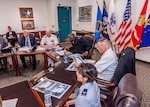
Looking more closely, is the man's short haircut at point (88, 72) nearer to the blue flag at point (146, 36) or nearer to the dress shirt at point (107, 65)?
the dress shirt at point (107, 65)

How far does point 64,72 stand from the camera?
1901 millimetres

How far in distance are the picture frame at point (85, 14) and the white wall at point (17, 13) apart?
6.44 ft

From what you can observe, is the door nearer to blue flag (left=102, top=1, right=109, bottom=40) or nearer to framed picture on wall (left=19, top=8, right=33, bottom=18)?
framed picture on wall (left=19, top=8, right=33, bottom=18)

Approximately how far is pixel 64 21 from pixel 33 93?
6.29m

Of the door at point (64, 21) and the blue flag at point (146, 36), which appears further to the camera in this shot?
the door at point (64, 21)

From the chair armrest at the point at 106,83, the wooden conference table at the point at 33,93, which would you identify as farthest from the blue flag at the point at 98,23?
the wooden conference table at the point at 33,93

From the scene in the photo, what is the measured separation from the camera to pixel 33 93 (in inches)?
54.5

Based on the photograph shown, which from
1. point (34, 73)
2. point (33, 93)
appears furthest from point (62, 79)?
point (34, 73)

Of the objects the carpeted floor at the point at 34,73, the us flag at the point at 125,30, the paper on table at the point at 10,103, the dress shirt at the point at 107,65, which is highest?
the us flag at the point at 125,30

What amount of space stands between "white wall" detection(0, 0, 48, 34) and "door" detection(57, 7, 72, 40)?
30.9 inches

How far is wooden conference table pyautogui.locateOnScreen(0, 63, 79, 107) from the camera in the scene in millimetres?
1222

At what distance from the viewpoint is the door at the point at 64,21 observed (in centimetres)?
696

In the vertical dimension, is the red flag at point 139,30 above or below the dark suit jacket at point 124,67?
above

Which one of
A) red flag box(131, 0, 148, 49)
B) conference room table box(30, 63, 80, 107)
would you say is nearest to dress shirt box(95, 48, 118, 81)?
conference room table box(30, 63, 80, 107)
